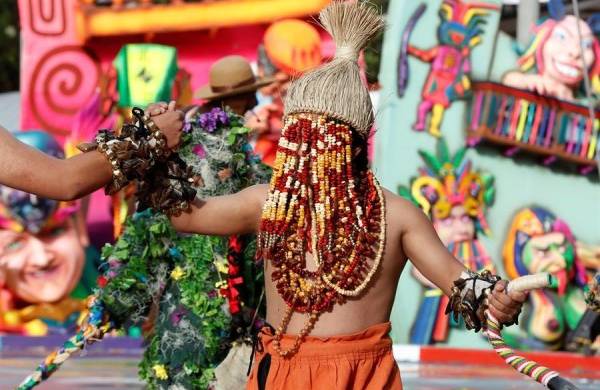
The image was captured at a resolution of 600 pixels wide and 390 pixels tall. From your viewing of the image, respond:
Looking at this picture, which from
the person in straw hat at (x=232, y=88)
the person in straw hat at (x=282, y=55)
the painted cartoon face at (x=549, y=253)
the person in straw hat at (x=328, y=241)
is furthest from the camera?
the person in straw hat at (x=282, y=55)

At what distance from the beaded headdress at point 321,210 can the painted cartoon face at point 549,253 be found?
8.14m

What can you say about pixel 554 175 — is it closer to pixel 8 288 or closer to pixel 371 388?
pixel 8 288

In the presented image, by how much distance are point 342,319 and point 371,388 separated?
219 millimetres

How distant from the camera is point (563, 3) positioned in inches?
466


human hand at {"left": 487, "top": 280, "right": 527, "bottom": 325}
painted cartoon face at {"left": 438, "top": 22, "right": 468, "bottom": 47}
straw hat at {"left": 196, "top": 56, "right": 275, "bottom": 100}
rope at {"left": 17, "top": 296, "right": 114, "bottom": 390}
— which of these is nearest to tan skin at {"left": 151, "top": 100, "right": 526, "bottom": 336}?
human hand at {"left": 487, "top": 280, "right": 527, "bottom": 325}

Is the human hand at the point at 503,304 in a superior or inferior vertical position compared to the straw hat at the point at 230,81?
inferior

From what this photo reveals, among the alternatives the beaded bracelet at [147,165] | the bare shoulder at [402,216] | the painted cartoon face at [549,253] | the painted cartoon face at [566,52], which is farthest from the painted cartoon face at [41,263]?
the bare shoulder at [402,216]

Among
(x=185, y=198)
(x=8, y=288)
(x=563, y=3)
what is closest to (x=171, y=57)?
(x=8, y=288)

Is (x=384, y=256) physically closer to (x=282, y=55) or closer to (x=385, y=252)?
(x=385, y=252)

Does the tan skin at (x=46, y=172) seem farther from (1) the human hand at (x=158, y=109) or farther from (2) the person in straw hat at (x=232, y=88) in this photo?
(2) the person in straw hat at (x=232, y=88)

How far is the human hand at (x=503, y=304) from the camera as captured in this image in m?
3.42

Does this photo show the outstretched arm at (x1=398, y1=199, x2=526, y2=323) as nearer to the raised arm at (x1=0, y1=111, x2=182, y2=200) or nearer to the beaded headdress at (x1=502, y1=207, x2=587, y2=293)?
the raised arm at (x1=0, y1=111, x2=182, y2=200)

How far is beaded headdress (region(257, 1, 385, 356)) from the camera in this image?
3580 mm

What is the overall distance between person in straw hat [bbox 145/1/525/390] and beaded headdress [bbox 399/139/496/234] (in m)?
7.98
